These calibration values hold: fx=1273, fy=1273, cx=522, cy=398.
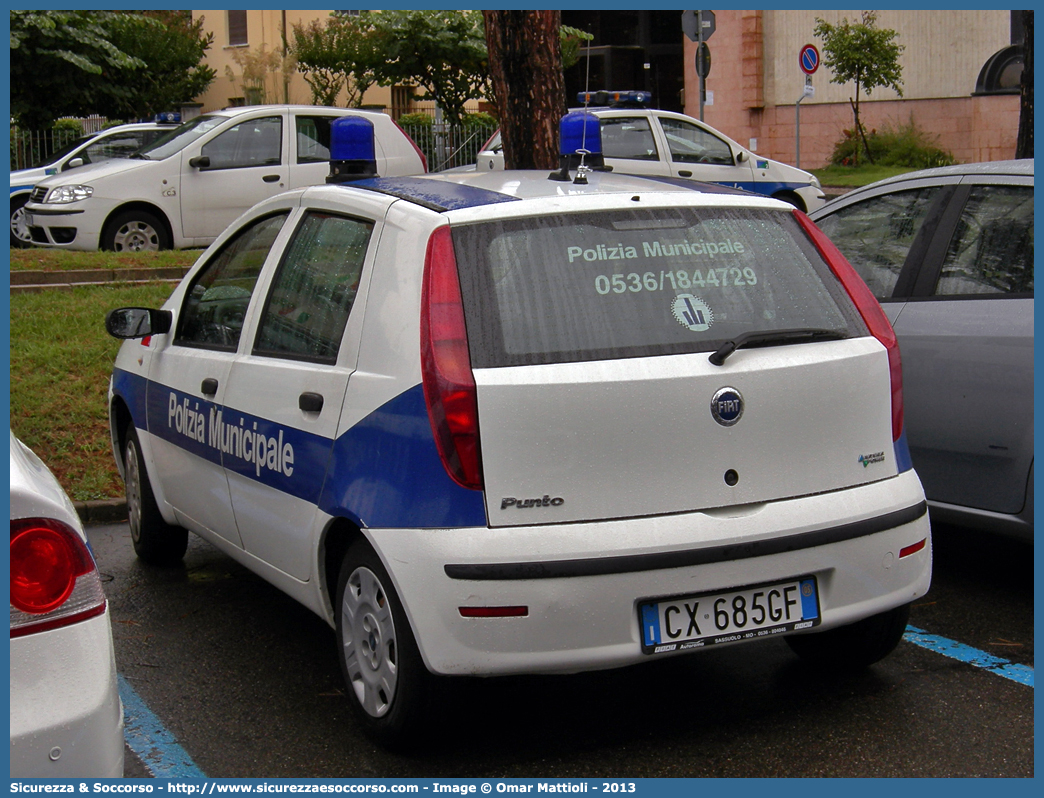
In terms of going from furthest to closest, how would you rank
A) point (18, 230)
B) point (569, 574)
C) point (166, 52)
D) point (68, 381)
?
point (166, 52)
point (18, 230)
point (68, 381)
point (569, 574)

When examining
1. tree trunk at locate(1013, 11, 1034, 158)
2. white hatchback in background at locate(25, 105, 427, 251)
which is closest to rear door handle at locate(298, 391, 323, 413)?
white hatchback in background at locate(25, 105, 427, 251)

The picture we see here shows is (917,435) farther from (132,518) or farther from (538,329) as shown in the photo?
(132,518)

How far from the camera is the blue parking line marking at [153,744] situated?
3.52m

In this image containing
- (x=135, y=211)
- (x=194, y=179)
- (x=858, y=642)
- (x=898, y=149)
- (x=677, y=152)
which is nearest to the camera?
(x=858, y=642)

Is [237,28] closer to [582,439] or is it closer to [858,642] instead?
[858,642]

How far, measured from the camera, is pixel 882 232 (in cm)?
Answer: 545

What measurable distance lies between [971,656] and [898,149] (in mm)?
28824

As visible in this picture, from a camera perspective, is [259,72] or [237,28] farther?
[237,28]

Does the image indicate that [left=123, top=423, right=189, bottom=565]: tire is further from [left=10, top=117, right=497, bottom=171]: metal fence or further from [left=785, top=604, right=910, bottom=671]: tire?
[left=10, top=117, right=497, bottom=171]: metal fence

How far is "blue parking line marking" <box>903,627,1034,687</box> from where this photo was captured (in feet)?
13.4

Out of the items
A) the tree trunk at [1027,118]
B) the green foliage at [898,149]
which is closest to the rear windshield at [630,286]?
the tree trunk at [1027,118]

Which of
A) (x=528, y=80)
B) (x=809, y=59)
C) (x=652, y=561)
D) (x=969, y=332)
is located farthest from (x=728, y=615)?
(x=809, y=59)

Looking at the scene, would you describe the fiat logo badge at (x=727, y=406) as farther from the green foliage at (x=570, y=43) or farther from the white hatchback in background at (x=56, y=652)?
the green foliage at (x=570, y=43)
